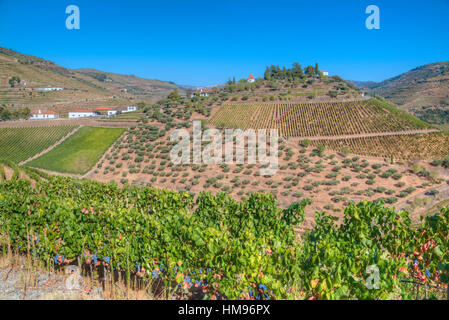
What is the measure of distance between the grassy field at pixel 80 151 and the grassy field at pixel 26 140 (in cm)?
251

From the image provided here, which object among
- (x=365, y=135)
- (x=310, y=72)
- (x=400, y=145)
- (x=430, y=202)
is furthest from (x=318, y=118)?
(x=310, y=72)

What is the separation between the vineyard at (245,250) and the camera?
16.3ft

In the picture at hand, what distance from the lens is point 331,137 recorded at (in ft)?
124

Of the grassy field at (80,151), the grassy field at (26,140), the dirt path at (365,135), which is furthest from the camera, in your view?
the grassy field at (26,140)

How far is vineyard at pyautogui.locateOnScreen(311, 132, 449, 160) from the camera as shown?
32.3 metres

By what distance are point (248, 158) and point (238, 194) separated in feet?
24.5

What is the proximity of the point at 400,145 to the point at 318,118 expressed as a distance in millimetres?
12262

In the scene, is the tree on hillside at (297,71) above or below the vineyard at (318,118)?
above

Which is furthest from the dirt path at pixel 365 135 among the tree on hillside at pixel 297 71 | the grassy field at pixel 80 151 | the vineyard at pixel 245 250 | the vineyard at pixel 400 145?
the tree on hillside at pixel 297 71

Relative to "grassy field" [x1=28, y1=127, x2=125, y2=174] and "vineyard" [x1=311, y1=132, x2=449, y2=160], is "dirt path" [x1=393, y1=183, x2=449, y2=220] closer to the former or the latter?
"vineyard" [x1=311, y1=132, x2=449, y2=160]

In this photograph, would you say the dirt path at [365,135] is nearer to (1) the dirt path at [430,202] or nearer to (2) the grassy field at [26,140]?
(1) the dirt path at [430,202]

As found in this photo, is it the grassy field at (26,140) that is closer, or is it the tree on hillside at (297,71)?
the grassy field at (26,140)

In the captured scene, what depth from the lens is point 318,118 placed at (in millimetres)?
43125

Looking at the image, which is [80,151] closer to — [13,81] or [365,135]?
[365,135]
